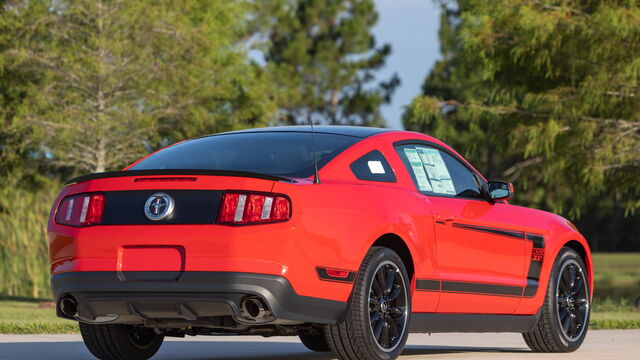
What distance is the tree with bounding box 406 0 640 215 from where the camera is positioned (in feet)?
74.1

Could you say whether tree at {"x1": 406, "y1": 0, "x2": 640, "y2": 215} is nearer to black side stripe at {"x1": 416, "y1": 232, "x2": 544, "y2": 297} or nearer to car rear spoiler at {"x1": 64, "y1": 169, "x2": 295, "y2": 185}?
black side stripe at {"x1": 416, "y1": 232, "x2": 544, "y2": 297}

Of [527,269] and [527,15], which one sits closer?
[527,269]

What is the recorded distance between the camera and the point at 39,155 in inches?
1058

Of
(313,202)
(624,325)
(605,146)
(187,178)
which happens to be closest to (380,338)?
(313,202)

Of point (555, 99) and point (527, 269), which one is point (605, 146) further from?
point (527, 269)

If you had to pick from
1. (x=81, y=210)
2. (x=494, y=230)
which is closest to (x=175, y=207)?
(x=81, y=210)

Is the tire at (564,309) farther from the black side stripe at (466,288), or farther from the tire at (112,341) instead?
the tire at (112,341)

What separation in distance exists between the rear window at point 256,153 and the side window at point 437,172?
0.54 meters

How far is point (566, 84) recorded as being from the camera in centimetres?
2438

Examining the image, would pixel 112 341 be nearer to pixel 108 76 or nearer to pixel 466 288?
pixel 466 288

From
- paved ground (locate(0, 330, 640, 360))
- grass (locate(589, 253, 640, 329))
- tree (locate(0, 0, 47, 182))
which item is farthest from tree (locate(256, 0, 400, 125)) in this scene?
paved ground (locate(0, 330, 640, 360))

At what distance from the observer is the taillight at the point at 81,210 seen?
7.29 m

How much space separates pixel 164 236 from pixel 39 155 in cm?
2056

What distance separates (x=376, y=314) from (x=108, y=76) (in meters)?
17.3
